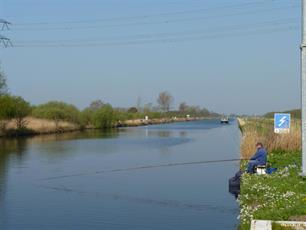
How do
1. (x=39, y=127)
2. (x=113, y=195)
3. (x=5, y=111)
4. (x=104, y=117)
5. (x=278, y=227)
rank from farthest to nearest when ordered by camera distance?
(x=104, y=117)
(x=39, y=127)
(x=5, y=111)
(x=113, y=195)
(x=278, y=227)

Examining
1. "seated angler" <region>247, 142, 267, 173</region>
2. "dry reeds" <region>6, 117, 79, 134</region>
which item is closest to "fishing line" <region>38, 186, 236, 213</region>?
"seated angler" <region>247, 142, 267, 173</region>

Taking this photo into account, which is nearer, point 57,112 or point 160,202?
point 160,202

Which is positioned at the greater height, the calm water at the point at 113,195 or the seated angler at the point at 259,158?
the seated angler at the point at 259,158

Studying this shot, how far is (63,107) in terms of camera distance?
90.2 metres

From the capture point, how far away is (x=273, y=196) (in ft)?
46.5

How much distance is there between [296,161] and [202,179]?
4507 millimetres

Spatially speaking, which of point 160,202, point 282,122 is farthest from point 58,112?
point 160,202

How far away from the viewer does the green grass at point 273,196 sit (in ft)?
37.1

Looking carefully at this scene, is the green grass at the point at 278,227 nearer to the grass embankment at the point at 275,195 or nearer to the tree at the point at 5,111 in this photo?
the grass embankment at the point at 275,195

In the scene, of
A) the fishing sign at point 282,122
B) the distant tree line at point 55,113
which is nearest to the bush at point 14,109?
the distant tree line at point 55,113

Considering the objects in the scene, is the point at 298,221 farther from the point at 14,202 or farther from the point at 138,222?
the point at 14,202

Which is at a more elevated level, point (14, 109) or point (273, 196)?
point (14, 109)

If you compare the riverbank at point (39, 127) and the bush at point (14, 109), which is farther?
the riverbank at point (39, 127)

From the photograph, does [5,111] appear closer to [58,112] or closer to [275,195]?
[58,112]
